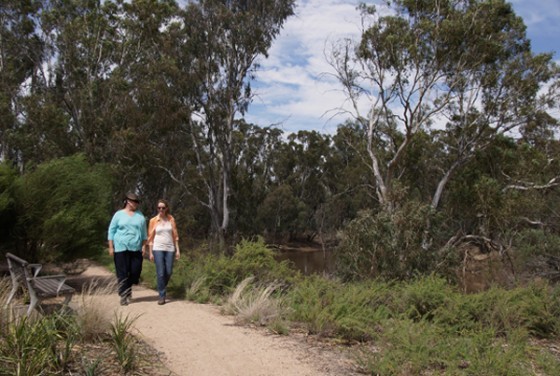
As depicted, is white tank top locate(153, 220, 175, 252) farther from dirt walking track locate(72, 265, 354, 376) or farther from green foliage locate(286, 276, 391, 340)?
green foliage locate(286, 276, 391, 340)

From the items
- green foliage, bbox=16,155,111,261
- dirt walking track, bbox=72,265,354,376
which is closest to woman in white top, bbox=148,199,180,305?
dirt walking track, bbox=72,265,354,376

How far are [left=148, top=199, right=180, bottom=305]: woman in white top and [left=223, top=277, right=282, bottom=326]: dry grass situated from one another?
3.51 feet

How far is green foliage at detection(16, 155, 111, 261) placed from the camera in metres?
8.39

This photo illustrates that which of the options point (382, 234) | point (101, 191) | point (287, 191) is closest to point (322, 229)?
point (287, 191)

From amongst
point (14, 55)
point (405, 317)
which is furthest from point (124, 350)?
point (14, 55)

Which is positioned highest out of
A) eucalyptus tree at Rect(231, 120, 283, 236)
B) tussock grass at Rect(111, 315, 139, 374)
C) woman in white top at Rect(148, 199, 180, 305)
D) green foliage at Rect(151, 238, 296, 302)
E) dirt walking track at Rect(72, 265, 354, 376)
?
eucalyptus tree at Rect(231, 120, 283, 236)

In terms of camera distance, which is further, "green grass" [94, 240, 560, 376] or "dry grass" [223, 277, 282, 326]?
"dry grass" [223, 277, 282, 326]

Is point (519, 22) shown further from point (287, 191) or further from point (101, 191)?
point (287, 191)

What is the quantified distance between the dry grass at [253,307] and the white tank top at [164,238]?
1213 millimetres

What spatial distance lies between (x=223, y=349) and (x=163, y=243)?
2.87 m

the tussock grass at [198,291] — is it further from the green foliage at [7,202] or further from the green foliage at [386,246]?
the green foliage at [386,246]

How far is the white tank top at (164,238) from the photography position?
7805 millimetres

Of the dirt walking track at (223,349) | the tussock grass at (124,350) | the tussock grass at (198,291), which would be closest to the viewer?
the tussock grass at (124,350)

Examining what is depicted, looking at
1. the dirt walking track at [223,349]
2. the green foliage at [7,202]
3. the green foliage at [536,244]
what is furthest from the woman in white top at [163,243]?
the green foliage at [536,244]
